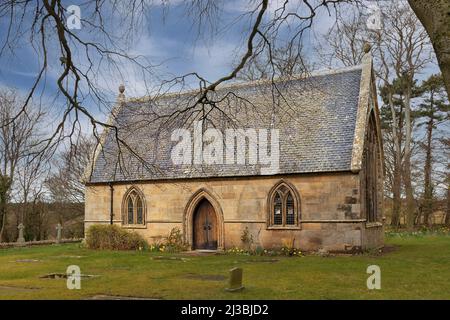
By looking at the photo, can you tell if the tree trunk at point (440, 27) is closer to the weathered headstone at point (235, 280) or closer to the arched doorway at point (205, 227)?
the weathered headstone at point (235, 280)

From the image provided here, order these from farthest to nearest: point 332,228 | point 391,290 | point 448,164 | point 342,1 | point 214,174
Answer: point 448,164 < point 214,174 < point 332,228 < point 391,290 < point 342,1

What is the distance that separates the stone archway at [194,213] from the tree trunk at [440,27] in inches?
734

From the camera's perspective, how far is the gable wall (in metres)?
23.0

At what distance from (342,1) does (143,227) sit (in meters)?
19.3

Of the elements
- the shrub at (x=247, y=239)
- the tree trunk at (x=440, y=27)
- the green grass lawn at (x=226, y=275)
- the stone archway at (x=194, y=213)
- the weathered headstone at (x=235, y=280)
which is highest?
the tree trunk at (x=440, y=27)

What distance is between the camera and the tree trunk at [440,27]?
7609mm

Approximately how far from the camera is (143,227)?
2766cm

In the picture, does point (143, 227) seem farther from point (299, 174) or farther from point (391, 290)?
point (391, 290)

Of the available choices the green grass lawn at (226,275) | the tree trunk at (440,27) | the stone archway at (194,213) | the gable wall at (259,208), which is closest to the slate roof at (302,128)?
the gable wall at (259,208)

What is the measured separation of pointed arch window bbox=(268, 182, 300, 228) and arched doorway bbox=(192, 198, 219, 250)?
313 centimetres

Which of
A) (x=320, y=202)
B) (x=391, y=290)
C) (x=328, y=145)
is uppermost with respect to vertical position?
(x=328, y=145)

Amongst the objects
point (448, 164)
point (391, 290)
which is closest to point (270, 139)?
point (391, 290)

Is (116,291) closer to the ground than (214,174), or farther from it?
closer to the ground

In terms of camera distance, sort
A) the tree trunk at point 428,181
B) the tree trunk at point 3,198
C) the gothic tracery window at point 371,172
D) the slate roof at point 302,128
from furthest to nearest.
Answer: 1. the tree trunk at point 428,181
2. the tree trunk at point 3,198
3. the gothic tracery window at point 371,172
4. the slate roof at point 302,128
